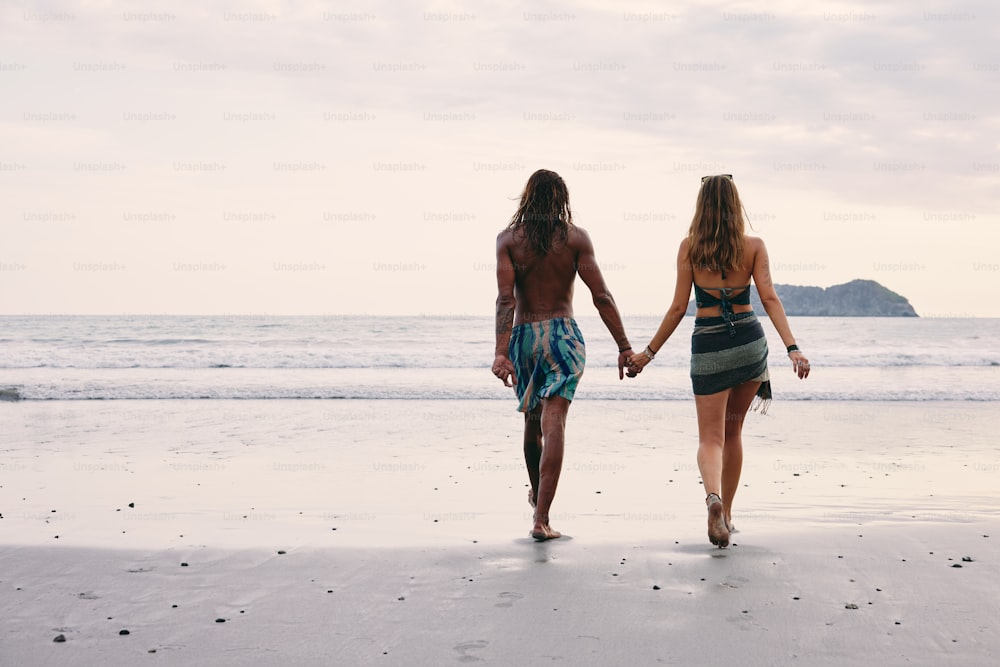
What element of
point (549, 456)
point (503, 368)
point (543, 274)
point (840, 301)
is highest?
point (840, 301)

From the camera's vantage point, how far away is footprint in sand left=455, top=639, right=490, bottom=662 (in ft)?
9.69

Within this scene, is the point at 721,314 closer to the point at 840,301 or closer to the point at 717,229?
the point at 717,229

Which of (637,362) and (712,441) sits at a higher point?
(637,362)

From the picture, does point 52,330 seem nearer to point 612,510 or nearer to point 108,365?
point 108,365

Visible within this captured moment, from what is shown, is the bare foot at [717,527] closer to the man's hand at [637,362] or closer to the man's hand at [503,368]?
the man's hand at [637,362]

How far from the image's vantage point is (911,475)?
7.00m

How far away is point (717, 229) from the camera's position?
4.58 m

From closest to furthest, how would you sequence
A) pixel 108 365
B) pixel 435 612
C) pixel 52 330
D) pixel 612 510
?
pixel 435 612 → pixel 612 510 → pixel 108 365 → pixel 52 330

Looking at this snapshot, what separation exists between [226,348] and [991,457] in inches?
988

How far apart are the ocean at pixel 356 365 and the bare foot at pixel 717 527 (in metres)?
9.47

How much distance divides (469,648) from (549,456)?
1.92m

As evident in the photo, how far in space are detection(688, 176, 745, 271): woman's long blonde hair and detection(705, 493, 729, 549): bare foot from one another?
1.20 meters

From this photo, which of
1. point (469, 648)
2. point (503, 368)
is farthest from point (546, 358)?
point (469, 648)

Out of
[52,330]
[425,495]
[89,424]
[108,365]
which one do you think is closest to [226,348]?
[108,365]
